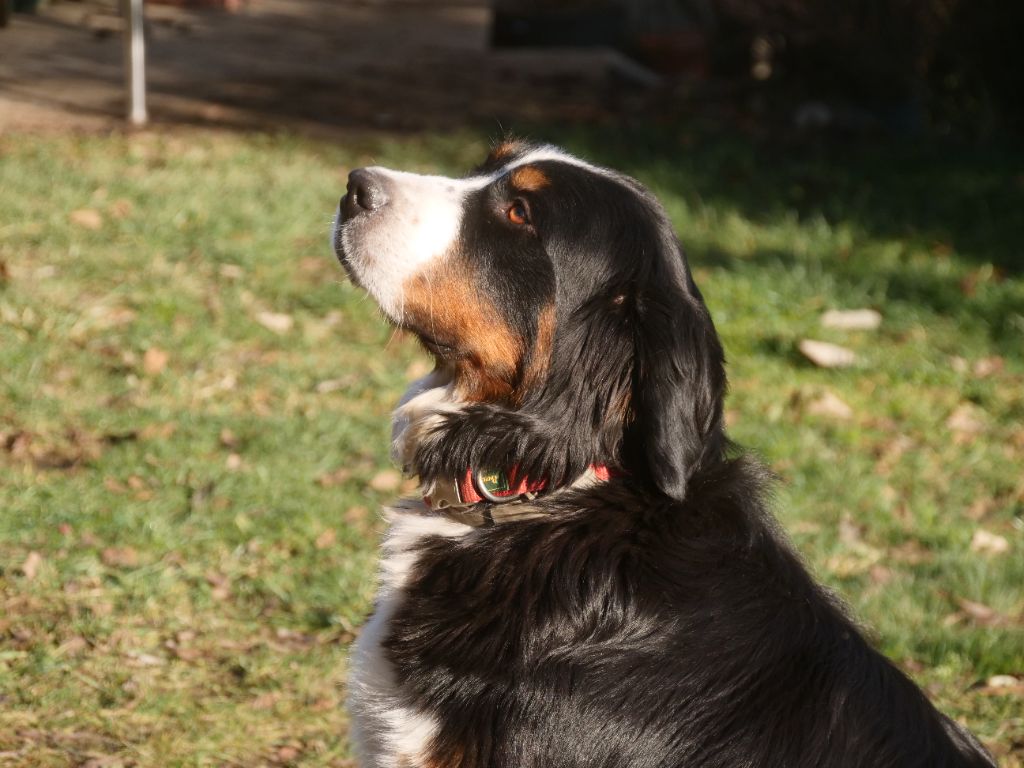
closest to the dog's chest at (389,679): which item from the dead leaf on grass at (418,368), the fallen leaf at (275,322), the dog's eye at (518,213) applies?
the dog's eye at (518,213)

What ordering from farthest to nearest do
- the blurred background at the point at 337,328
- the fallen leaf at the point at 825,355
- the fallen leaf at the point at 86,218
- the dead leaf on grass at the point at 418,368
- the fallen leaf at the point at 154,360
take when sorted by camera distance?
the fallen leaf at the point at 86,218 < the fallen leaf at the point at 825,355 < the dead leaf on grass at the point at 418,368 < the fallen leaf at the point at 154,360 < the blurred background at the point at 337,328

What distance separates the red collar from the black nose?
0.70 metres

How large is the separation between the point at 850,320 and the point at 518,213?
13.3 feet

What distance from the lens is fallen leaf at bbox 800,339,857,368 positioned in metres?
6.36

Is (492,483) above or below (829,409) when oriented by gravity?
above

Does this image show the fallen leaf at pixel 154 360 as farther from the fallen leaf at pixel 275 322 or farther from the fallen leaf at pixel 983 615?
the fallen leaf at pixel 983 615

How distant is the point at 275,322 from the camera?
6129 mm

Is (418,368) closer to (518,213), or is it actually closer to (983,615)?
(983,615)

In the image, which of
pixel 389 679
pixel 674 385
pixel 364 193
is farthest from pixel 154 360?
pixel 674 385

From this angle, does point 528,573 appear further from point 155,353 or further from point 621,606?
point 155,353

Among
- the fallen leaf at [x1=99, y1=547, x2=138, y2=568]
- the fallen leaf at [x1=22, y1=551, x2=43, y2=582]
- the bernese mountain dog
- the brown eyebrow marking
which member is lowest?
the fallen leaf at [x1=99, y1=547, x2=138, y2=568]

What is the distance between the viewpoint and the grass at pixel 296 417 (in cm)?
382

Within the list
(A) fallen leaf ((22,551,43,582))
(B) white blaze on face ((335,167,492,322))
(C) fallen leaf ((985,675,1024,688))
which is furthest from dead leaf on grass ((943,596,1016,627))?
(A) fallen leaf ((22,551,43,582))

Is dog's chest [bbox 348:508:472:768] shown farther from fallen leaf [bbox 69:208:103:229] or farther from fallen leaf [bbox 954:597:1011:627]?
fallen leaf [bbox 69:208:103:229]
